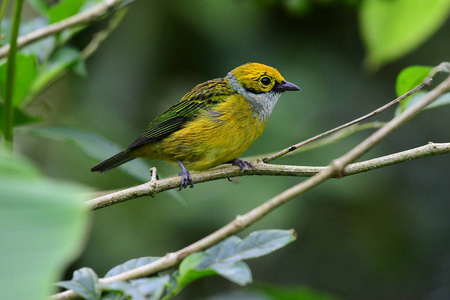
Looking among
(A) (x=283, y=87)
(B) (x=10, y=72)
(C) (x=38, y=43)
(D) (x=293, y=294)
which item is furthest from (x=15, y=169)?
(A) (x=283, y=87)

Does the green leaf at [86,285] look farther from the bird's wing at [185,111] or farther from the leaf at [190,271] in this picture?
the bird's wing at [185,111]

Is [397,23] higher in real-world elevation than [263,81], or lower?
lower

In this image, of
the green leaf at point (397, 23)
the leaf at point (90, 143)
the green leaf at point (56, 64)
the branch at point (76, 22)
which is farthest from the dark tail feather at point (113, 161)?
the green leaf at point (397, 23)

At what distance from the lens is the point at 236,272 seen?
38.8 inches

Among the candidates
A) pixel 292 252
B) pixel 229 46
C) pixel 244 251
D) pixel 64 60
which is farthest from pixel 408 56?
pixel 244 251

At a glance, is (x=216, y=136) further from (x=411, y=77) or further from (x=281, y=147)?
(x=281, y=147)

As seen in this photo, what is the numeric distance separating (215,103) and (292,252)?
280cm

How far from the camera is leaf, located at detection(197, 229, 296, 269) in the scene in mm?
1081

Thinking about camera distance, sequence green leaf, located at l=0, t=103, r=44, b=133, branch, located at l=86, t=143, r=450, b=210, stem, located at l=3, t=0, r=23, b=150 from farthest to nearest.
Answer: green leaf, located at l=0, t=103, r=44, b=133, stem, located at l=3, t=0, r=23, b=150, branch, located at l=86, t=143, r=450, b=210

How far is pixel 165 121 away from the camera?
3350mm

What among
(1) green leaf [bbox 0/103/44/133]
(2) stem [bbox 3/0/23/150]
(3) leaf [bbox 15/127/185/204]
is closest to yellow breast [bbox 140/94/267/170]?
(3) leaf [bbox 15/127/185/204]

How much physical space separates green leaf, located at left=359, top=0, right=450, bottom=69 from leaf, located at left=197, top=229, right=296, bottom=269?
54.1 inches

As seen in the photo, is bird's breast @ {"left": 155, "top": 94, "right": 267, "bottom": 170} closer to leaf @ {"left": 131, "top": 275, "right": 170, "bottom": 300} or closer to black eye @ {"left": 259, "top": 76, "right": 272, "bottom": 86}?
black eye @ {"left": 259, "top": 76, "right": 272, "bottom": 86}

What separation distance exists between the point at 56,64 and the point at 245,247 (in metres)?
1.84
